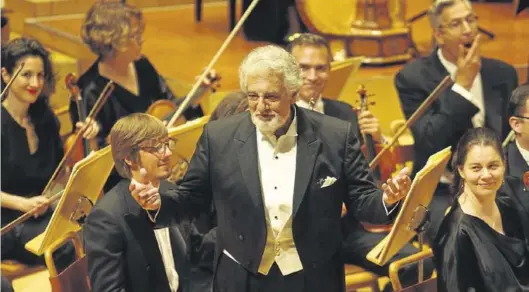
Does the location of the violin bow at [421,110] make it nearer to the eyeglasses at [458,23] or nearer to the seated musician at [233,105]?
the eyeglasses at [458,23]

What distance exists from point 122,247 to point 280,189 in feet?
1.63

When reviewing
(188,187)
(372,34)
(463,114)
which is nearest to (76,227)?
(188,187)

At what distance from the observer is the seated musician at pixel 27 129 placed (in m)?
4.18

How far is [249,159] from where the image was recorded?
295 cm

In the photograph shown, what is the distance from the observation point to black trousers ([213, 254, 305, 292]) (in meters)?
2.99

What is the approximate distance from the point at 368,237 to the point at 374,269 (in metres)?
0.11

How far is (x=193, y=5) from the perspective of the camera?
748 centimetres

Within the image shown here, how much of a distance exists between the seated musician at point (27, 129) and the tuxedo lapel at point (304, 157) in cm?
138

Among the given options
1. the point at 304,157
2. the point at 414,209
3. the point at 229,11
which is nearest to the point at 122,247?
the point at 304,157

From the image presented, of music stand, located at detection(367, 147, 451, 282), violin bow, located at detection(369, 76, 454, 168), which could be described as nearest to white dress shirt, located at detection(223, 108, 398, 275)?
music stand, located at detection(367, 147, 451, 282)

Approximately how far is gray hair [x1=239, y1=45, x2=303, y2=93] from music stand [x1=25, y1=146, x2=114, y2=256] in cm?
64

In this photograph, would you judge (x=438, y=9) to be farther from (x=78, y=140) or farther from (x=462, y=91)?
(x=78, y=140)

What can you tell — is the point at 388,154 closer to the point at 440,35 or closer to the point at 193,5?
the point at 440,35

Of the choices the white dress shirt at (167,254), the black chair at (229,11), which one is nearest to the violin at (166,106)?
the white dress shirt at (167,254)
